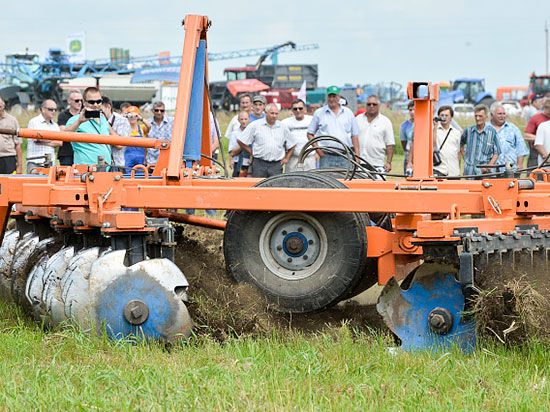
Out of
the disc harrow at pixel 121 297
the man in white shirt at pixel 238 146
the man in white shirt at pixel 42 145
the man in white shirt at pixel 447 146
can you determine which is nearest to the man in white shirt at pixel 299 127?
the man in white shirt at pixel 238 146

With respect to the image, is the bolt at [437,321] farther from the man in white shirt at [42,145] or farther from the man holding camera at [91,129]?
the man in white shirt at [42,145]

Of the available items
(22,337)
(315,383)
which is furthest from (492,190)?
(22,337)

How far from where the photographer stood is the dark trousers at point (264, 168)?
11.5m

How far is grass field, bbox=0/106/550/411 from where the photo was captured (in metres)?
4.23

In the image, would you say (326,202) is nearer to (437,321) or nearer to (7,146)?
(437,321)

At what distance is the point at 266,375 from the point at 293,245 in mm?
1699

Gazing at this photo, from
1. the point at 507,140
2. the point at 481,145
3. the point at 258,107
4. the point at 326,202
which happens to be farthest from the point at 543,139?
the point at 326,202

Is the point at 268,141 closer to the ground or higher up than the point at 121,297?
higher up

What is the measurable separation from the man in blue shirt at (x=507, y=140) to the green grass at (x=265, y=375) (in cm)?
601

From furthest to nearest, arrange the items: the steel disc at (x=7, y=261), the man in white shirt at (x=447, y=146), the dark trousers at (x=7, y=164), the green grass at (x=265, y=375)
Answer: the dark trousers at (x=7, y=164)
the man in white shirt at (x=447, y=146)
the steel disc at (x=7, y=261)
the green grass at (x=265, y=375)

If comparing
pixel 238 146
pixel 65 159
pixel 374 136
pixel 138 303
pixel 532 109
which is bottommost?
pixel 138 303

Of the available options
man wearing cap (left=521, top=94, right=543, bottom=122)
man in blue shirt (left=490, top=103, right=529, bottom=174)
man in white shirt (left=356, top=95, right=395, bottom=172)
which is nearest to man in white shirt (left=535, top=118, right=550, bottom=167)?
man in blue shirt (left=490, top=103, right=529, bottom=174)

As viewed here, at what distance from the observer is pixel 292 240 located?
6.28m

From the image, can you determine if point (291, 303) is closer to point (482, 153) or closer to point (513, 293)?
point (513, 293)
